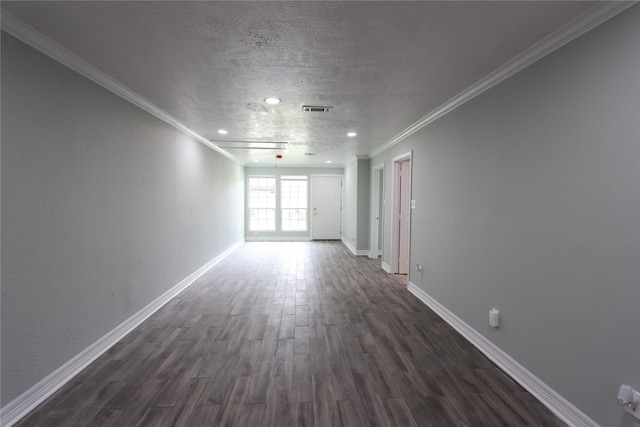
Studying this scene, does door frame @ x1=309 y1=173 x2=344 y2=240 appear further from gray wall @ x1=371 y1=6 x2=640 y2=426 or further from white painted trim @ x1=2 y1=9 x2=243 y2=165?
gray wall @ x1=371 y1=6 x2=640 y2=426

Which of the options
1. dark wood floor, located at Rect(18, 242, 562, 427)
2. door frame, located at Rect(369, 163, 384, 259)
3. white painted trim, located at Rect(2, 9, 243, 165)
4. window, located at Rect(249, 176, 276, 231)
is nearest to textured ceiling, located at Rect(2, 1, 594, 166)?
white painted trim, located at Rect(2, 9, 243, 165)

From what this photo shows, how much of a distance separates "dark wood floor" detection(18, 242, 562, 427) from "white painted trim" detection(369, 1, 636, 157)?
229cm

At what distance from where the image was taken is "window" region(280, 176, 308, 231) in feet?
29.7

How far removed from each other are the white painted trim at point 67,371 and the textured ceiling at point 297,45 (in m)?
2.23

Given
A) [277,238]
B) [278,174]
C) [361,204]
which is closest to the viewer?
[361,204]

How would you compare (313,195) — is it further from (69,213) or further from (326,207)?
(69,213)

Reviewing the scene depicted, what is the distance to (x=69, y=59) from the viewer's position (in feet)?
6.82

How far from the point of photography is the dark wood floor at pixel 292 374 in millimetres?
1795

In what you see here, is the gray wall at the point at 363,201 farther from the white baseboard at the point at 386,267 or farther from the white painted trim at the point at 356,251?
the white baseboard at the point at 386,267

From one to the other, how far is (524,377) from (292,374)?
5.50ft

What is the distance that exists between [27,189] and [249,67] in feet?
5.46

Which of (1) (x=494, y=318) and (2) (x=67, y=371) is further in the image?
(1) (x=494, y=318)

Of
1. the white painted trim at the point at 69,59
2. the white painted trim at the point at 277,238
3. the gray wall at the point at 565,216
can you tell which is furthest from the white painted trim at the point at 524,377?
the white painted trim at the point at 277,238

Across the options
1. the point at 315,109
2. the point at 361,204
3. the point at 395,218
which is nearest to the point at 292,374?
the point at 315,109
